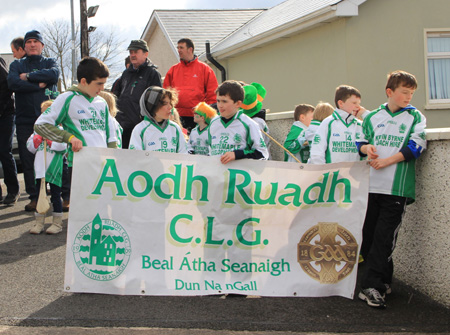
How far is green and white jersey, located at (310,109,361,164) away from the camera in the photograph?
608cm

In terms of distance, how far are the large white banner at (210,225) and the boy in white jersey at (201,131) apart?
2.41m

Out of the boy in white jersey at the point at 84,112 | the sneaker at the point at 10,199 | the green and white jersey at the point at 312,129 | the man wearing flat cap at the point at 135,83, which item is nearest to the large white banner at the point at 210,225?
the boy in white jersey at the point at 84,112

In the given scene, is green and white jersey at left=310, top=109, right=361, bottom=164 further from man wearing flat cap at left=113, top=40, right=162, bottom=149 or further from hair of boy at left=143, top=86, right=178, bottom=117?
man wearing flat cap at left=113, top=40, right=162, bottom=149

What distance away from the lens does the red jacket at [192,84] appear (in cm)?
923

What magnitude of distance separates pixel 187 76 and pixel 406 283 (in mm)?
→ 4848

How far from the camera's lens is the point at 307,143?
25.2 feet

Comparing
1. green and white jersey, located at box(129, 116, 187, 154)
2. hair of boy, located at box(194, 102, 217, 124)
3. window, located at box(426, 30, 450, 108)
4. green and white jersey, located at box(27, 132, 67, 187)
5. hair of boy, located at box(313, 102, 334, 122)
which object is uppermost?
window, located at box(426, 30, 450, 108)

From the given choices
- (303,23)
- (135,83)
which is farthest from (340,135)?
(303,23)

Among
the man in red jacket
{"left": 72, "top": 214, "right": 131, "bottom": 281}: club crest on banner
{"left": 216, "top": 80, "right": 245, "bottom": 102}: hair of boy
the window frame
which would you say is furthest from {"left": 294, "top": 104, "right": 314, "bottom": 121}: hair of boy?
the window frame

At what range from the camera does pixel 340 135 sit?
6.09 m

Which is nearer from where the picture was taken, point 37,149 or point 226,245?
point 226,245

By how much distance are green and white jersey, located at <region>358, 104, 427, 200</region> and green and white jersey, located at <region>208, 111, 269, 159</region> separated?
0.98 metres

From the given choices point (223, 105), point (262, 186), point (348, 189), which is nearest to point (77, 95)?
point (223, 105)

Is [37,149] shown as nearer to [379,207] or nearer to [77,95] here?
[77,95]
